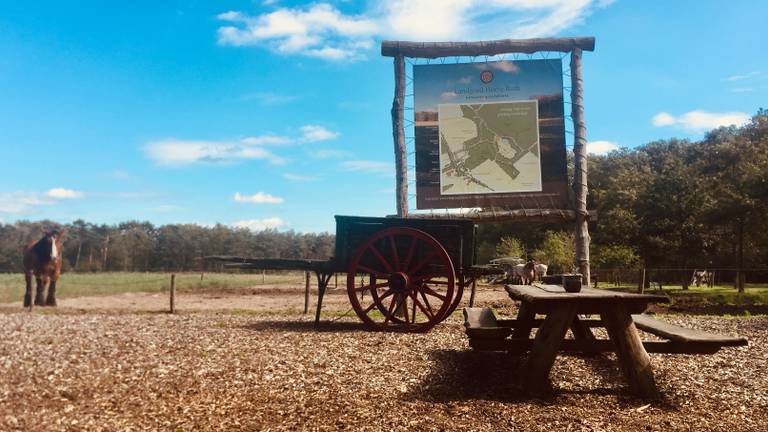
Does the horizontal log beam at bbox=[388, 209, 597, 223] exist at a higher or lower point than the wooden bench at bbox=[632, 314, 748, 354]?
higher

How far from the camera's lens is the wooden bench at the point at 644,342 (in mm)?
4574

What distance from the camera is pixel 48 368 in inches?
246

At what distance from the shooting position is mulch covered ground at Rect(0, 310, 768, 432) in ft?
14.2

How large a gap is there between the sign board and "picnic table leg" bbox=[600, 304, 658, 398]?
7357mm

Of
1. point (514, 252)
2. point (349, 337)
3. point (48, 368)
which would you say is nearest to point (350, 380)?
point (349, 337)

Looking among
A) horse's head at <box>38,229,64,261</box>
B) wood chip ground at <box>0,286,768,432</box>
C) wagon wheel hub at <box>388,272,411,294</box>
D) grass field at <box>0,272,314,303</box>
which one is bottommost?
grass field at <box>0,272,314,303</box>

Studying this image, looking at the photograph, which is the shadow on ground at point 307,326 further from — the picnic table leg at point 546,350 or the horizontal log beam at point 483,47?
the horizontal log beam at point 483,47

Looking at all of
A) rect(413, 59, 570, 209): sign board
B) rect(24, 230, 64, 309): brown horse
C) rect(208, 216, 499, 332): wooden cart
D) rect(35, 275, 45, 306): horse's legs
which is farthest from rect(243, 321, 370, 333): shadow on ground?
rect(35, 275, 45, 306): horse's legs

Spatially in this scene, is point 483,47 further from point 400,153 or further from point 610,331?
point 610,331

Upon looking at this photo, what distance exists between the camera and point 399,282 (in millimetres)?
9062

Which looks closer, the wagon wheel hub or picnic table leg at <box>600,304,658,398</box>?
picnic table leg at <box>600,304,658,398</box>

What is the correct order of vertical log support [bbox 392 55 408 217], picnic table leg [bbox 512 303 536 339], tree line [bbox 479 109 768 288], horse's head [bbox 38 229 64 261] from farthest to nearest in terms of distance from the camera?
tree line [bbox 479 109 768 288] → horse's head [bbox 38 229 64 261] → vertical log support [bbox 392 55 408 217] → picnic table leg [bbox 512 303 536 339]

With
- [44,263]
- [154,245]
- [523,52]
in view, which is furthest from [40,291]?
[154,245]

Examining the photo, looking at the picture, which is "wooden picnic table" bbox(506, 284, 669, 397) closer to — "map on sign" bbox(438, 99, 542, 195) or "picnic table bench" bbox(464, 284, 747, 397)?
"picnic table bench" bbox(464, 284, 747, 397)
